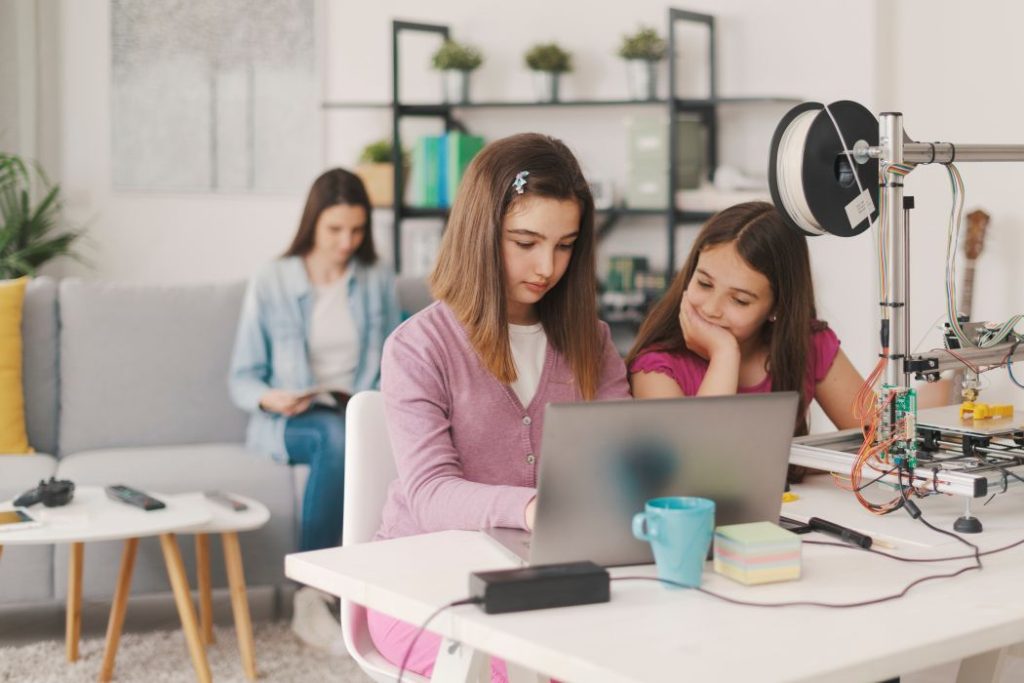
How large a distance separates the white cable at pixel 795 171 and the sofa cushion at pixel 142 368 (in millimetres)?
2221

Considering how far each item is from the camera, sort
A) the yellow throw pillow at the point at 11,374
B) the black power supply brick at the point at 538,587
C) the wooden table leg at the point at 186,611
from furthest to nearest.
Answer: the yellow throw pillow at the point at 11,374, the wooden table leg at the point at 186,611, the black power supply brick at the point at 538,587

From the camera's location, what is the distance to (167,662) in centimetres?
270

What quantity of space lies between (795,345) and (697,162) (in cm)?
222

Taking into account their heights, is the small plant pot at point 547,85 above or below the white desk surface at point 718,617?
above

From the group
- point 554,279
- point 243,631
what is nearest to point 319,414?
point 243,631

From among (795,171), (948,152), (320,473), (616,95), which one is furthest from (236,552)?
(616,95)

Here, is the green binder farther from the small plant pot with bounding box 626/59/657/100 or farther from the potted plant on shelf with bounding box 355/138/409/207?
the small plant pot with bounding box 626/59/657/100

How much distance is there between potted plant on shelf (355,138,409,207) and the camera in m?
4.39

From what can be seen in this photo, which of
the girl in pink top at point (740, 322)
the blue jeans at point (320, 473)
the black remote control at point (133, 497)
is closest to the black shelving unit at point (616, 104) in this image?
the blue jeans at point (320, 473)

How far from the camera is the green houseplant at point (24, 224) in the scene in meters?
3.99

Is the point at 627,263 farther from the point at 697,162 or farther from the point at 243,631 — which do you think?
the point at 243,631

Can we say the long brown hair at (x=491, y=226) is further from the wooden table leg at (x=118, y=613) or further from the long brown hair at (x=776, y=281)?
the wooden table leg at (x=118, y=613)

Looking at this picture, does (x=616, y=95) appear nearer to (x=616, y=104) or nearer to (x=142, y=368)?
(x=616, y=104)

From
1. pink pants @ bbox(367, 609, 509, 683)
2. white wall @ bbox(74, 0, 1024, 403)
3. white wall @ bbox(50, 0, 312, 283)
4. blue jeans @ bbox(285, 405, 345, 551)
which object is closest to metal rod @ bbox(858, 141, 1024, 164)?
pink pants @ bbox(367, 609, 509, 683)
